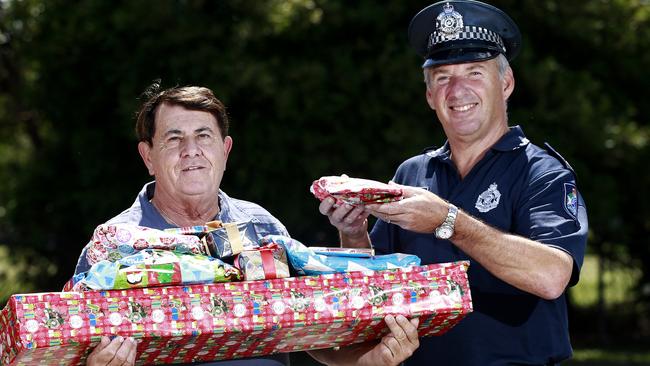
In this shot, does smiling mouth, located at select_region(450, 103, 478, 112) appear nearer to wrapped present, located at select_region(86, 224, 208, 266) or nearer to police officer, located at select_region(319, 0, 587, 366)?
police officer, located at select_region(319, 0, 587, 366)

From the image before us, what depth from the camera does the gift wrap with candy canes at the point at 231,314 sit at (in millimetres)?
3023

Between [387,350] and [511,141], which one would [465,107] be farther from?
[387,350]

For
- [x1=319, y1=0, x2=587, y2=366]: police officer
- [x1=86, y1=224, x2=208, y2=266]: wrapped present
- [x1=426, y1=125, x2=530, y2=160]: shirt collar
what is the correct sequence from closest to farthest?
[x1=86, y1=224, x2=208, y2=266]: wrapped present, [x1=319, y1=0, x2=587, y2=366]: police officer, [x1=426, y1=125, x2=530, y2=160]: shirt collar

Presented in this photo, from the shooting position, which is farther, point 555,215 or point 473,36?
point 473,36

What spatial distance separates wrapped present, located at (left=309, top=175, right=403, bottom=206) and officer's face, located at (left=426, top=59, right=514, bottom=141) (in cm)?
74

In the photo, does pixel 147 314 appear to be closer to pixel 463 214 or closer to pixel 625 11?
pixel 463 214

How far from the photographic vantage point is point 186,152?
3619 millimetres

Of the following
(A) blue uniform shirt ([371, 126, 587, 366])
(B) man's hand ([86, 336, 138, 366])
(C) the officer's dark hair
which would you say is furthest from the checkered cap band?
(B) man's hand ([86, 336, 138, 366])

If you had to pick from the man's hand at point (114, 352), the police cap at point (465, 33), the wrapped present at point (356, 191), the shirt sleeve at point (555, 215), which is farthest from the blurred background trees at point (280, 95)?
the man's hand at point (114, 352)

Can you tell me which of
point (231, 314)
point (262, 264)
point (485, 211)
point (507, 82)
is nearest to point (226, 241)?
point (262, 264)

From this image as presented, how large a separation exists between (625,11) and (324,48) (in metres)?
2.96

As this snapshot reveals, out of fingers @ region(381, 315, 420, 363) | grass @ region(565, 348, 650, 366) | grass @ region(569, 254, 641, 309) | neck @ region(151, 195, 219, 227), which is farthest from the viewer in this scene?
grass @ region(569, 254, 641, 309)

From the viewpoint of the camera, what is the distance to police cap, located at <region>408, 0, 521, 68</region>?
3990 mm

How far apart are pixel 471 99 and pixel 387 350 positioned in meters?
1.06
